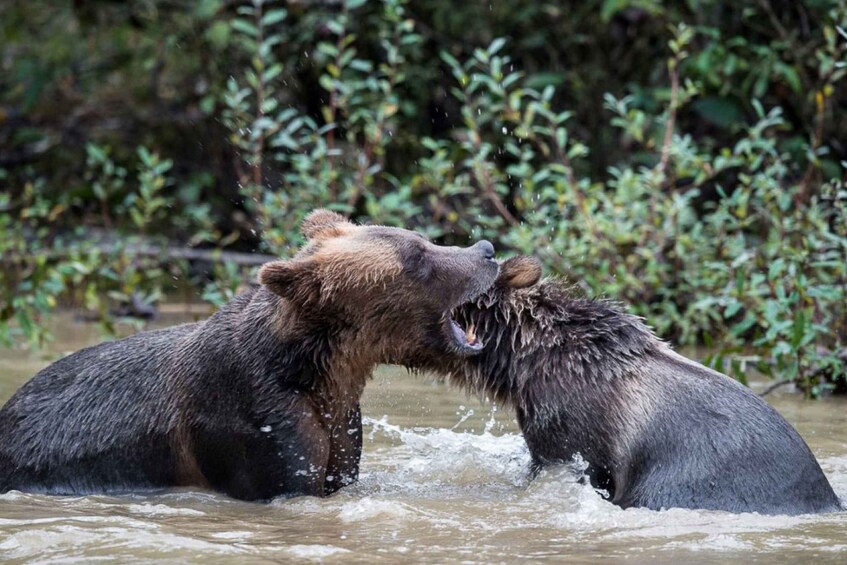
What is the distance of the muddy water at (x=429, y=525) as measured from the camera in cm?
437

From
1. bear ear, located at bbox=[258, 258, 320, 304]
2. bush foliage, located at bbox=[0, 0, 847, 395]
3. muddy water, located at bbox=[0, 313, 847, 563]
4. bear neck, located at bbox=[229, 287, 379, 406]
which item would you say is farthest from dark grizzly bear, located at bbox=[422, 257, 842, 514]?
bush foliage, located at bbox=[0, 0, 847, 395]

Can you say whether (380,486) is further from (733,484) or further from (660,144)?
(660,144)

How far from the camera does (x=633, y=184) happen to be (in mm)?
9266

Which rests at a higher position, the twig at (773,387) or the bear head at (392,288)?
the bear head at (392,288)

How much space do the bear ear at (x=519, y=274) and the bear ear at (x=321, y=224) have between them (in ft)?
2.54

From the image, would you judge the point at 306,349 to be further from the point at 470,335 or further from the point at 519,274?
the point at 519,274

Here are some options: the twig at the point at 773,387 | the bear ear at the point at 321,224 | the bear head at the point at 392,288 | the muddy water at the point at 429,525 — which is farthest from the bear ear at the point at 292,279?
the twig at the point at 773,387

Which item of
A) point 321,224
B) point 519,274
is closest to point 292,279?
point 321,224

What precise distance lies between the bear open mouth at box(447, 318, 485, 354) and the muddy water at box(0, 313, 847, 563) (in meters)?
0.64

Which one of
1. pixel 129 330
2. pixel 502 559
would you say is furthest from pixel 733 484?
pixel 129 330

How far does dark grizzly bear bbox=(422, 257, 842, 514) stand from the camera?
16.4 ft

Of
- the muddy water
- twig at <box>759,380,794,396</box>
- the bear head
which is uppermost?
the bear head

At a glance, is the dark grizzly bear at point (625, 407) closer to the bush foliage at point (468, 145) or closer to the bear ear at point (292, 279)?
the bear ear at point (292, 279)

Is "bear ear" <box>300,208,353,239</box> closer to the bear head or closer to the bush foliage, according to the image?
the bear head
